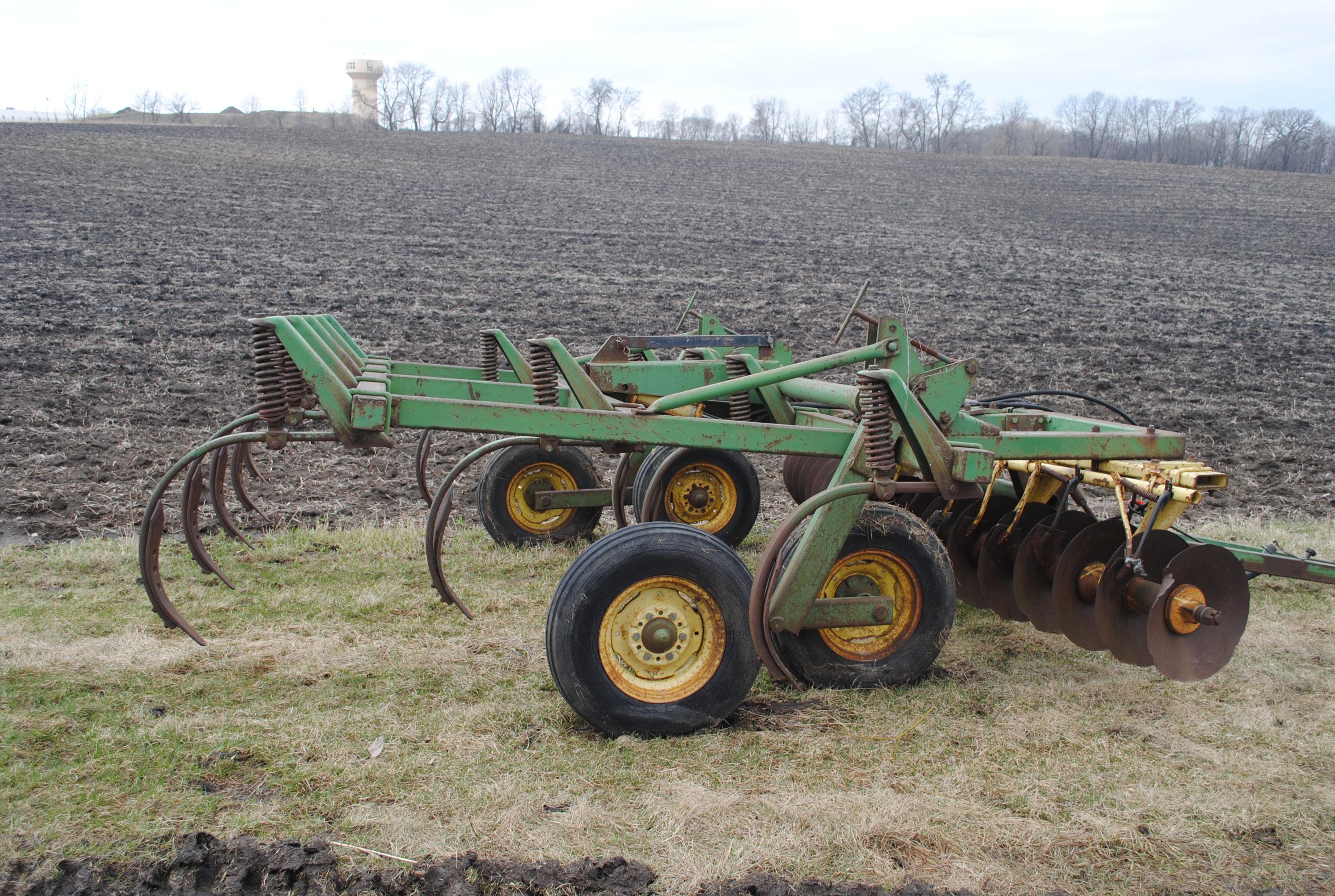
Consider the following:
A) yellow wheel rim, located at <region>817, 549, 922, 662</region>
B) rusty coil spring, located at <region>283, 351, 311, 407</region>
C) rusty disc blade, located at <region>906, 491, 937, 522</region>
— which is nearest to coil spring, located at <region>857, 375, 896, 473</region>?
yellow wheel rim, located at <region>817, 549, 922, 662</region>

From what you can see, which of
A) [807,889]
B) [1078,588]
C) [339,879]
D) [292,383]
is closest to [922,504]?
[1078,588]

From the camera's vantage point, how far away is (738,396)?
5.11 m

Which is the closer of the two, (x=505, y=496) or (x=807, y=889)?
(x=807, y=889)

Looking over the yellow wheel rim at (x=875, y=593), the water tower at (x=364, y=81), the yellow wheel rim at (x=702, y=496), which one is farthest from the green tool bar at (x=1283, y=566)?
the water tower at (x=364, y=81)

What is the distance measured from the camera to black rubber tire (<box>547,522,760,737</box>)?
132 inches

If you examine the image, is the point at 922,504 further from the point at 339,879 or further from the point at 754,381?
the point at 339,879

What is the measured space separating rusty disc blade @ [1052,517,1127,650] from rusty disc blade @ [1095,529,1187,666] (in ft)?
0.45

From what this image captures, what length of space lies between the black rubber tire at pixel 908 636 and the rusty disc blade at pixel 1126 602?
0.61 m

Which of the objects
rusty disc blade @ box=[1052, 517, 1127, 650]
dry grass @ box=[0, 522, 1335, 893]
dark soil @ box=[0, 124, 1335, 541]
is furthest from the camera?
dark soil @ box=[0, 124, 1335, 541]

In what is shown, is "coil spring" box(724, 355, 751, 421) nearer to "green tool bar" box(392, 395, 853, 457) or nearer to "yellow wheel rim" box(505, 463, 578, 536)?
"green tool bar" box(392, 395, 853, 457)

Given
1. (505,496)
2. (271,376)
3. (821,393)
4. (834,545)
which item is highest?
(271,376)

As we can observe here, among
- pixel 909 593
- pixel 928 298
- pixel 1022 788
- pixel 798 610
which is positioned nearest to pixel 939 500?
pixel 909 593

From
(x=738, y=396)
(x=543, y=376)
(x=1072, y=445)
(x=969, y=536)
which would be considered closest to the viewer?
(x=1072, y=445)

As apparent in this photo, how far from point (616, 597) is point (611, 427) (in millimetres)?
646
